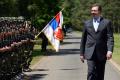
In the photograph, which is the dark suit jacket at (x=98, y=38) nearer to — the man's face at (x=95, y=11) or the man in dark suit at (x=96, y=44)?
the man in dark suit at (x=96, y=44)

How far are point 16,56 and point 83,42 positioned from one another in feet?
16.4

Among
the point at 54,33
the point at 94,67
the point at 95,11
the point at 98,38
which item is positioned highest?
the point at 95,11

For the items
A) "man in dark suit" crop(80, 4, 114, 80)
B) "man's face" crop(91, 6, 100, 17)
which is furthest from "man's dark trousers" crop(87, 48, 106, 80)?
"man's face" crop(91, 6, 100, 17)

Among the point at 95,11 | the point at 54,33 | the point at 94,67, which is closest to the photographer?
the point at 95,11

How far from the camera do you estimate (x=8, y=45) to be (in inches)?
612

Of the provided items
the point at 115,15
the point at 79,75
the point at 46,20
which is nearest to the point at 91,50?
the point at 79,75

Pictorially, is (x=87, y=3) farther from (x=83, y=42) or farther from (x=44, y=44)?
(x=83, y=42)

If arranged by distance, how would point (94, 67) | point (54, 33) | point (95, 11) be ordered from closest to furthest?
1. point (95, 11)
2. point (94, 67)
3. point (54, 33)

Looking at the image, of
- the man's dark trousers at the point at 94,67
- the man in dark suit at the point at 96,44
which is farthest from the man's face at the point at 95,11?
the man's dark trousers at the point at 94,67

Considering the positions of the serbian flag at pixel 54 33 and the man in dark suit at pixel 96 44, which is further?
the serbian flag at pixel 54 33

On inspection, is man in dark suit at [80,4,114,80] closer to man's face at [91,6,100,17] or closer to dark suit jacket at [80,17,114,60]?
Result: dark suit jacket at [80,17,114,60]

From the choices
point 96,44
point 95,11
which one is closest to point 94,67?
point 96,44

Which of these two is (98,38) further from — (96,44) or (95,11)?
(95,11)

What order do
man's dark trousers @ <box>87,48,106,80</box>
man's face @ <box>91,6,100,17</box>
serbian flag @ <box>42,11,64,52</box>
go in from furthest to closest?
serbian flag @ <box>42,11,64,52</box> < man's dark trousers @ <box>87,48,106,80</box> < man's face @ <box>91,6,100,17</box>
